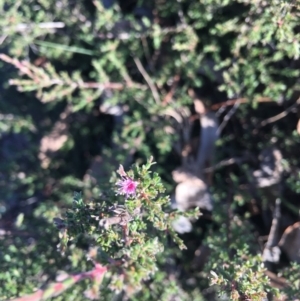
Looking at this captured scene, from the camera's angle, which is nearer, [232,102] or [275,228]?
[275,228]

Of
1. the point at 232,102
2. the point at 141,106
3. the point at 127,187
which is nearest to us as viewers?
the point at 127,187

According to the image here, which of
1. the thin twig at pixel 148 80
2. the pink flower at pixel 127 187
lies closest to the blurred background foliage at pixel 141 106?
the thin twig at pixel 148 80

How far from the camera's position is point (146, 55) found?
7.57 feet

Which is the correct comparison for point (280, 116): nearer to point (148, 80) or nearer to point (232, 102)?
point (232, 102)

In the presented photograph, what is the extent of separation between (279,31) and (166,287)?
115 centimetres

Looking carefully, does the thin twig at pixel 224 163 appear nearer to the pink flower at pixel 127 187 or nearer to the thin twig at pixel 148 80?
the thin twig at pixel 148 80

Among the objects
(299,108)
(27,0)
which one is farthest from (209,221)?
(27,0)

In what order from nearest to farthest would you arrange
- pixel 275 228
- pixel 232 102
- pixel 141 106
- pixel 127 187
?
pixel 127 187
pixel 275 228
pixel 232 102
pixel 141 106

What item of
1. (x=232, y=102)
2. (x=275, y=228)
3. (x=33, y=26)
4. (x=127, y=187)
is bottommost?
(x=275, y=228)

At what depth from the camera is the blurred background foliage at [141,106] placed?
1.87 m

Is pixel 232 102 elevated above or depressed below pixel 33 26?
below

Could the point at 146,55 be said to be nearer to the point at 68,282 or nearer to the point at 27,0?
the point at 27,0

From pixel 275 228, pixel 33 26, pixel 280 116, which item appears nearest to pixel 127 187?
pixel 275 228

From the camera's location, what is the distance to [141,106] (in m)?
2.29
